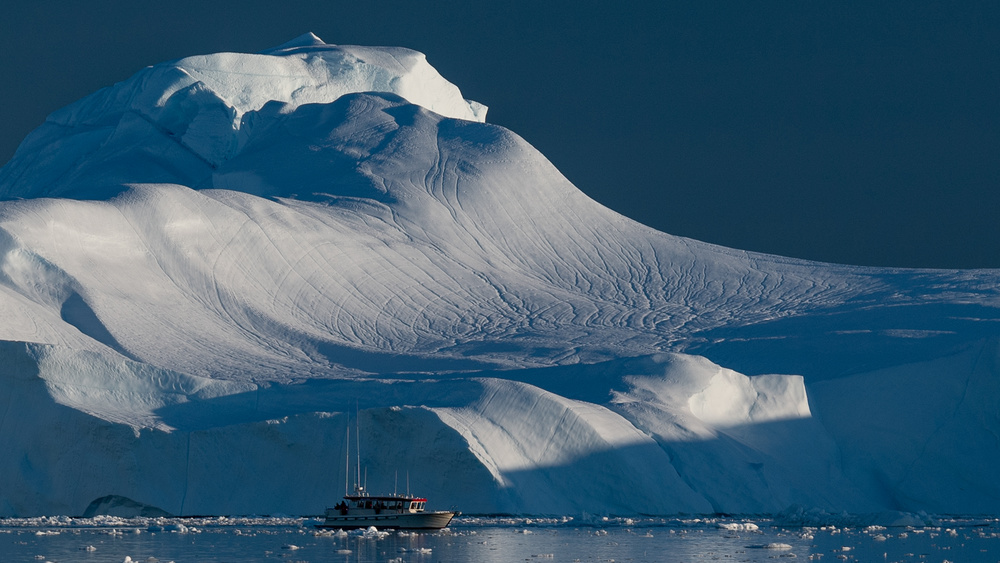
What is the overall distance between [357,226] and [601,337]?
11695 mm

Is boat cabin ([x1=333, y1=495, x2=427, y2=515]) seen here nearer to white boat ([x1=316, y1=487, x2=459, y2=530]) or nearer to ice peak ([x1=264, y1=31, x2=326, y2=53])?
white boat ([x1=316, y1=487, x2=459, y2=530])

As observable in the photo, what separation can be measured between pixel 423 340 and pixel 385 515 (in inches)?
775

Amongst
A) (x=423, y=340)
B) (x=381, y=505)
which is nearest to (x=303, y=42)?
(x=423, y=340)

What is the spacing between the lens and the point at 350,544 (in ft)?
104

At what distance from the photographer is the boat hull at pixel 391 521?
3559 cm

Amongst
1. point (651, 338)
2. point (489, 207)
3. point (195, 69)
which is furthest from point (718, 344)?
point (195, 69)

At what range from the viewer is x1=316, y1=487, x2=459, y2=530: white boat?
35594 mm

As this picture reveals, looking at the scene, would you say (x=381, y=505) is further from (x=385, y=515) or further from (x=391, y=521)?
(x=391, y=521)

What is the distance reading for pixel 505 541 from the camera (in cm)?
3206

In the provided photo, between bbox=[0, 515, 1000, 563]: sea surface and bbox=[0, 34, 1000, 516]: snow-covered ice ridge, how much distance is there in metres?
2.09

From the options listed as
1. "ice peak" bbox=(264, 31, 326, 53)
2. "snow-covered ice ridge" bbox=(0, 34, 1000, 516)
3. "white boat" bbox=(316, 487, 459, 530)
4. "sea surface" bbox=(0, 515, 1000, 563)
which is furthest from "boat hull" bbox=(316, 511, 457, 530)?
"ice peak" bbox=(264, 31, 326, 53)

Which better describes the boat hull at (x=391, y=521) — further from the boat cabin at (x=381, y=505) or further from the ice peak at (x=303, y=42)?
the ice peak at (x=303, y=42)

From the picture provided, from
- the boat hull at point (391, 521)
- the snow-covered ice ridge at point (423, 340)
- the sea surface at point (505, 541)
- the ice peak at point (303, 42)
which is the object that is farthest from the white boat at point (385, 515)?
the ice peak at point (303, 42)

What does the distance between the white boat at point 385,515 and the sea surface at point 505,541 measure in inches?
A: 11.4
